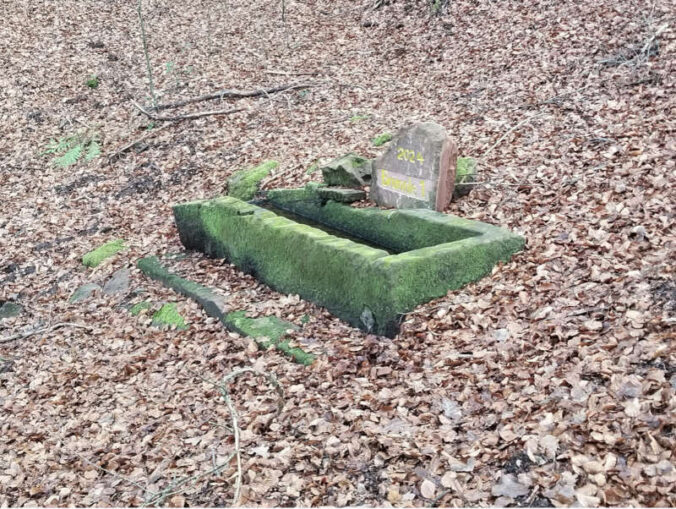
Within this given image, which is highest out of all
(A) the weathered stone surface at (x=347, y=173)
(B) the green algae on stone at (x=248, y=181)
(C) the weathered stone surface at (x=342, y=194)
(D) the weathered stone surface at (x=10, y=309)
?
(A) the weathered stone surface at (x=347, y=173)

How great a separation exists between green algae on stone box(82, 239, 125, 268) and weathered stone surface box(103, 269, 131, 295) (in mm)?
706

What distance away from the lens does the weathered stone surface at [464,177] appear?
7422 millimetres

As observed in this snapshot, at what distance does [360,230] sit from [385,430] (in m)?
3.68

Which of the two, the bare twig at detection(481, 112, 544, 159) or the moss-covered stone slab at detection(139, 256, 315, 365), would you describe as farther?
the bare twig at detection(481, 112, 544, 159)

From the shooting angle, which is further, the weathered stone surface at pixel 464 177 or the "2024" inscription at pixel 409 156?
the weathered stone surface at pixel 464 177

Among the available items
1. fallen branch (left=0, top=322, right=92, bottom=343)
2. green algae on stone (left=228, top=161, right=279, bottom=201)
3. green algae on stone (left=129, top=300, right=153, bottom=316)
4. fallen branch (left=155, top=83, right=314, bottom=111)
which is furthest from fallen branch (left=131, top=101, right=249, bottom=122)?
fallen branch (left=0, top=322, right=92, bottom=343)

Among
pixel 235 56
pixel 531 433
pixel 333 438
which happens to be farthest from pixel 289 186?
Answer: pixel 235 56

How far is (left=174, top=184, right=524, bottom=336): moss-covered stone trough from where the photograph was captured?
5457 millimetres

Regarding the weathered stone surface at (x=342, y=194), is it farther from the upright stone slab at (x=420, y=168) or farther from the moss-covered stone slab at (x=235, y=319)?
the moss-covered stone slab at (x=235, y=319)

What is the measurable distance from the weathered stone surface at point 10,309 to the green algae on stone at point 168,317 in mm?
2625

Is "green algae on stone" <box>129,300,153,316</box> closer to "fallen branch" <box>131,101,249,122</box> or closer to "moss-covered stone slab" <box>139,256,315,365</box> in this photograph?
"moss-covered stone slab" <box>139,256,315,365</box>

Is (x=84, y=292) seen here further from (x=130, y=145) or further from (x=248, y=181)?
(x=130, y=145)

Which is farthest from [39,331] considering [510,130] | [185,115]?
[510,130]

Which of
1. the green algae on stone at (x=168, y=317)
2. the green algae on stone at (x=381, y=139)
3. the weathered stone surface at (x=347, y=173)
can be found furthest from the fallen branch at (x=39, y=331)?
the green algae on stone at (x=381, y=139)
